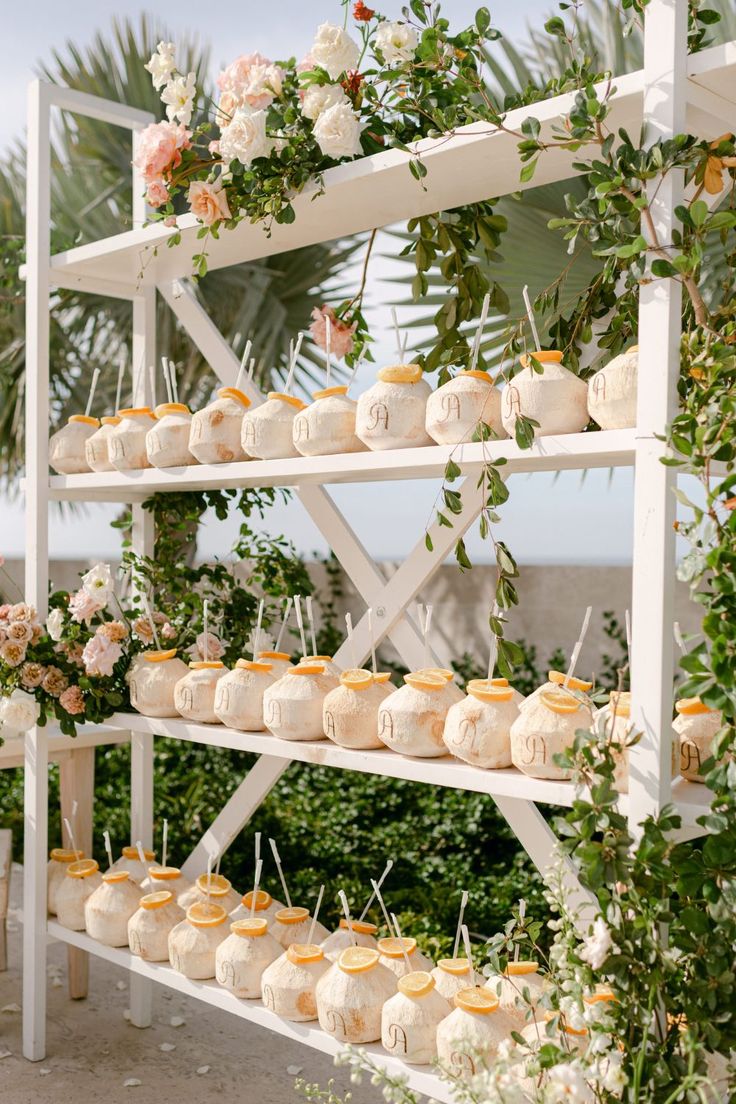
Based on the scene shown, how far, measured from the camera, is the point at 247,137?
1796mm

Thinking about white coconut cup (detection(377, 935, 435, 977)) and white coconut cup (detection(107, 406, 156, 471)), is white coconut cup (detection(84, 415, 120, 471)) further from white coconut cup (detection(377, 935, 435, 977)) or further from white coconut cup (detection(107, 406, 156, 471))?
white coconut cup (detection(377, 935, 435, 977))

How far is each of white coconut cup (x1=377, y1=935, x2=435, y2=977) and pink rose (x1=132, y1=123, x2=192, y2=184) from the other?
143 centimetres

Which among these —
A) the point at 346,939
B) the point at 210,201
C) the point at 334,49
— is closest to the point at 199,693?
the point at 346,939

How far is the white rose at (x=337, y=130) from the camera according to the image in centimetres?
173

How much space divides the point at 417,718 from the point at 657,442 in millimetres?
594

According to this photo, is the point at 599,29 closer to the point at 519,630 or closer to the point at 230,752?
the point at 519,630

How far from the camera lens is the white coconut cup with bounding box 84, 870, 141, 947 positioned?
7.34 feet

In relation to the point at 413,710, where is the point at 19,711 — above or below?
below

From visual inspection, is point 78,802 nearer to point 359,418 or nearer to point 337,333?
point 337,333

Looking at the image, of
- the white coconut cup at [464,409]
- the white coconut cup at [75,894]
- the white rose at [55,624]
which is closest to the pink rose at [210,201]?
the white coconut cup at [464,409]

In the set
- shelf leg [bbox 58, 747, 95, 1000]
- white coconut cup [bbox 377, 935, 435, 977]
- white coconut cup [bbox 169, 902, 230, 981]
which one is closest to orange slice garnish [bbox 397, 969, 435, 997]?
white coconut cup [bbox 377, 935, 435, 977]

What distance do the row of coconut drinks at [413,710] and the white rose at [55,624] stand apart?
217 mm

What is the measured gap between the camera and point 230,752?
4441mm

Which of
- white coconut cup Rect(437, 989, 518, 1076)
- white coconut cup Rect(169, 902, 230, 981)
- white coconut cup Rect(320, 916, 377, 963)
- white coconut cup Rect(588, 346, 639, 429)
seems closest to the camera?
white coconut cup Rect(588, 346, 639, 429)
